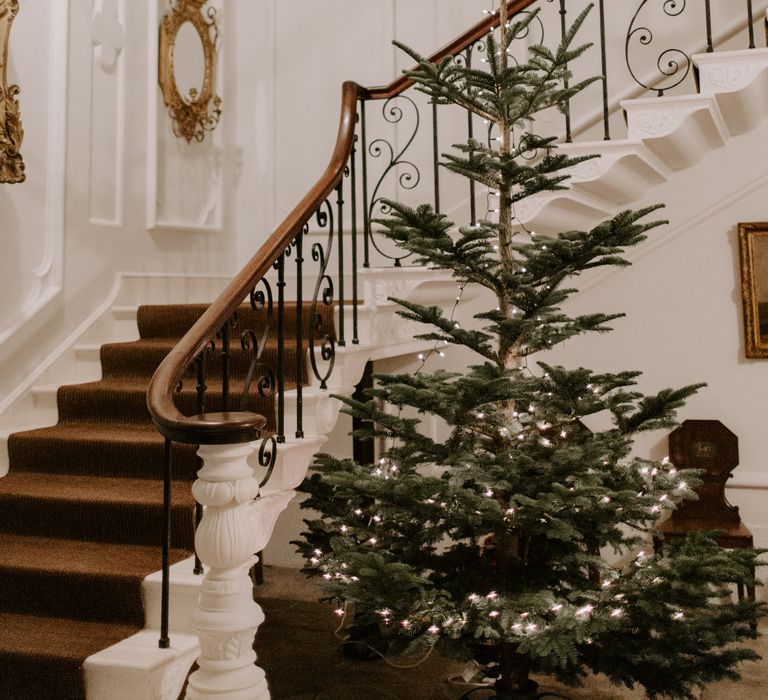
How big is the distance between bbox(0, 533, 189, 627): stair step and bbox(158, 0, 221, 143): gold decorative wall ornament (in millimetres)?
2825

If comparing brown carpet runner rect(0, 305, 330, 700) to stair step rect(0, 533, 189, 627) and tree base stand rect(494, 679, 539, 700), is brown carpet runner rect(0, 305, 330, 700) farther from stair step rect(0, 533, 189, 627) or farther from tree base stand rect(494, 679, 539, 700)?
tree base stand rect(494, 679, 539, 700)

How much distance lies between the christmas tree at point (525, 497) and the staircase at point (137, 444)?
56 cm

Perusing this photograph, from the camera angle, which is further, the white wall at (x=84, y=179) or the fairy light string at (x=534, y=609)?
the white wall at (x=84, y=179)

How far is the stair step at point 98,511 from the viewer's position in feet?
9.82

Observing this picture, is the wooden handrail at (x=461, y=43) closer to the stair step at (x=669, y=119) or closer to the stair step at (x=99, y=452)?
the stair step at (x=669, y=119)

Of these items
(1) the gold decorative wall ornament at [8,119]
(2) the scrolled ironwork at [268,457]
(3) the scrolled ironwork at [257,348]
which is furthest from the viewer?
(1) the gold decorative wall ornament at [8,119]

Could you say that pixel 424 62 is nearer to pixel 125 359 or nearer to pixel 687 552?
pixel 687 552

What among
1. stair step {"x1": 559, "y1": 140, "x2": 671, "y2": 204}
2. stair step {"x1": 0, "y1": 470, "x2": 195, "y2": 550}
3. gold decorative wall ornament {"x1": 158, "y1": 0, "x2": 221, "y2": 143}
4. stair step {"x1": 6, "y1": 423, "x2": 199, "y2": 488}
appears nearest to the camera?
stair step {"x1": 0, "y1": 470, "x2": 195, "y2": 550}

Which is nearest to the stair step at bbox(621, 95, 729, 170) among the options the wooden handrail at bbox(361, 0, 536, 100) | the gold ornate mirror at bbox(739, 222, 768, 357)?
the wooden handrail at bbox(361, 0, 536, 100)

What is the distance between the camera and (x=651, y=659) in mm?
2463

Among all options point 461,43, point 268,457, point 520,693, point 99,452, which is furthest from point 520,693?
point 461,43

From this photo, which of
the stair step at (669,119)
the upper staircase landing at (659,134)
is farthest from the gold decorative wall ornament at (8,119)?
the stair step at (669,119)

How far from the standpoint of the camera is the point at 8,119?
3.60 meters

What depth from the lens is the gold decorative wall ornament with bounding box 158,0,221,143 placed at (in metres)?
4.84
